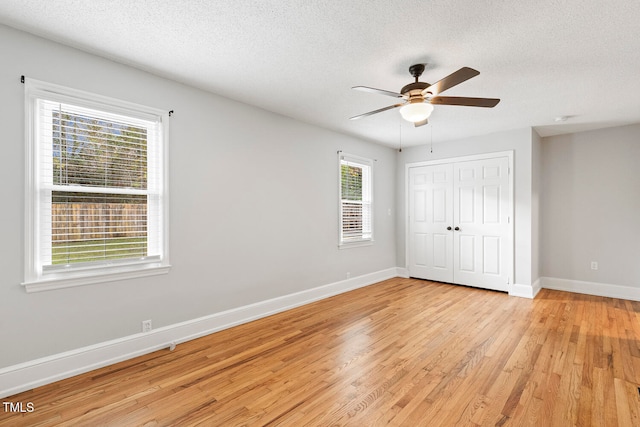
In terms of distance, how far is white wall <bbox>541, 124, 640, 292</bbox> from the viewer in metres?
4.57

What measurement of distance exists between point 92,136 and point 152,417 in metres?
2.23

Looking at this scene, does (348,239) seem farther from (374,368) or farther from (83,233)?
(83,233)

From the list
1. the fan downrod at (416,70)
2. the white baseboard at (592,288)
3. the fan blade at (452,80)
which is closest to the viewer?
the fan blade at (452,80)

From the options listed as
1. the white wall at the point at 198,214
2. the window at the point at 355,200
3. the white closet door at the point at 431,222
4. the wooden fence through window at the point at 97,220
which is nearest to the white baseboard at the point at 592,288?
the white closet door at the point at 431,222

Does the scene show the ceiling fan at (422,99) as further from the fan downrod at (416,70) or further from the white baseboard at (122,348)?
the white baseboard at (122,348)

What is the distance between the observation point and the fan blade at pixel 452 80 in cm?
216

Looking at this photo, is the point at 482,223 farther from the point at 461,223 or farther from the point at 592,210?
the point at 592,210

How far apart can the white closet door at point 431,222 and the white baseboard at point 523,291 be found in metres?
1.00

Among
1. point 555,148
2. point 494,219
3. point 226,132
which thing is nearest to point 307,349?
point 226,132

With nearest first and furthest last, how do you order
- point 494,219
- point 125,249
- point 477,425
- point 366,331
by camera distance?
point 477,425 < point 125,249 < point 366,331 < point 494,219

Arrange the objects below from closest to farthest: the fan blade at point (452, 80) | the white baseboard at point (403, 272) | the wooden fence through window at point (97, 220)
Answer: the fan blade at point (452, 80) < the wooden fence through window at point (97, 220) < the white baseboard at point (403, 272)

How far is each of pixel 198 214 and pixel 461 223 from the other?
4.42 m

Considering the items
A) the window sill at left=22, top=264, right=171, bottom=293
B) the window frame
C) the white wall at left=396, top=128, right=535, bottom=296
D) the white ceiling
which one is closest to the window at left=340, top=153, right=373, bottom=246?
the window frame

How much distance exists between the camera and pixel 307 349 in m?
2.88
